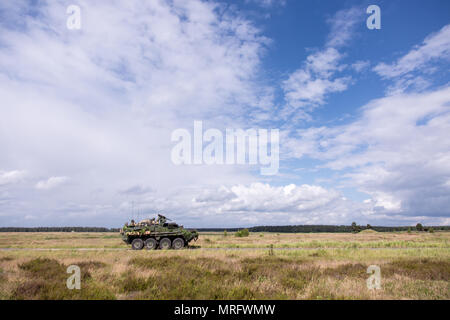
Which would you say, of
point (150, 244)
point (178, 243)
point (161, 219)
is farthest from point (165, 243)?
point (161, 219)

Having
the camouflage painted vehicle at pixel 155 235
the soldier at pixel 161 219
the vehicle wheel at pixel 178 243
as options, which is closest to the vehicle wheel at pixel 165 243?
the camouflage painted vehicle at pixel 155 235

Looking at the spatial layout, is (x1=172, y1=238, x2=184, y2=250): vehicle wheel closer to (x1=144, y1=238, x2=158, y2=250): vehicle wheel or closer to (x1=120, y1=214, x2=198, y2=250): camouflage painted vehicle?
(x1=120, y1=214, x2=198, y2=250): camouflage painted vehicle

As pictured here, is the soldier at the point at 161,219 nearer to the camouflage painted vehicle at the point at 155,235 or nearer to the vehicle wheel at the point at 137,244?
the camouflage painted vehicle at the point at 155,235

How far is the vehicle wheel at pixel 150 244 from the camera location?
22.8 meters

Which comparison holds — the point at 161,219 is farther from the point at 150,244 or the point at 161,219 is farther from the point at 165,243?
the point at 150,244

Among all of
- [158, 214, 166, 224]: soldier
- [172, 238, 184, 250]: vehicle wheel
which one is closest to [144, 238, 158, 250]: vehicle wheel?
[172, 238, 184, 250]: vehicle wheel

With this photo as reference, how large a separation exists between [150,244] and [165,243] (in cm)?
126

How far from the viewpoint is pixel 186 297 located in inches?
293

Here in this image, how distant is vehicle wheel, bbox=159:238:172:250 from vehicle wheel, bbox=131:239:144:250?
1.58 metres

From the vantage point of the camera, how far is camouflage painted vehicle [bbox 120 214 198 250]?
75.8 feet

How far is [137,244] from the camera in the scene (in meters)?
22.9
